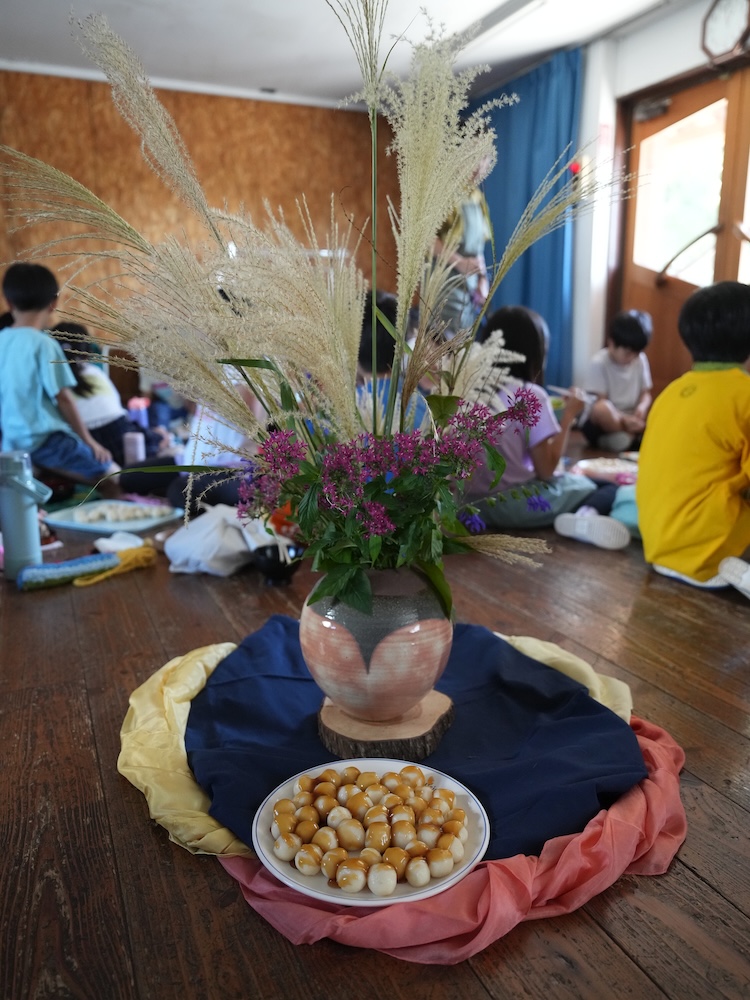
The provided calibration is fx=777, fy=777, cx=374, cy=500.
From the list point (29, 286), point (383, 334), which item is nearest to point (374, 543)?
point (383, 334)

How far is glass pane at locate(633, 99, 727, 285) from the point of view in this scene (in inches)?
179

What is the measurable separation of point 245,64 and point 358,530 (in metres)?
5.33

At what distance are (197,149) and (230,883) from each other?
5964 mm

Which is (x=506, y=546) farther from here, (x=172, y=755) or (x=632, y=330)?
(x=632, y=330)

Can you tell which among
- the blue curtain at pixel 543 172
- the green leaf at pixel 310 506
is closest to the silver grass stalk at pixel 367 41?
the green leaf at pixel 310 506

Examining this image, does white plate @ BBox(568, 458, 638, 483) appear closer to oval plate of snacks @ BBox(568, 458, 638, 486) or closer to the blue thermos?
oval plate of snacks @ BBox(568, 458, 638, 486)

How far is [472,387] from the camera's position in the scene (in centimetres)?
123

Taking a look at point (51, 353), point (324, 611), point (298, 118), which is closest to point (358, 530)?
point (324, 611)

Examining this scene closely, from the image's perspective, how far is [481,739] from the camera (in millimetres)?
1329

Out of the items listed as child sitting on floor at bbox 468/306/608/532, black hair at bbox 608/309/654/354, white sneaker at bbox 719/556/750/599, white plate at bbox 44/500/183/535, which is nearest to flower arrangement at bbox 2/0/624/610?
white sneaker at bbox 719/556/750/599

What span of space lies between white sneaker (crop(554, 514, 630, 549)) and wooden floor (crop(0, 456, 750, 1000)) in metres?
0.70

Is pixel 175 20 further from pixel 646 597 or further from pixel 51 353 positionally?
pixel 646 597

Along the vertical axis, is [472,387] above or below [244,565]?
above

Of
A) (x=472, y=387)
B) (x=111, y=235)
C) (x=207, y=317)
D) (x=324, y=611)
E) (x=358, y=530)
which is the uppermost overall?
(x=111, y=235)
